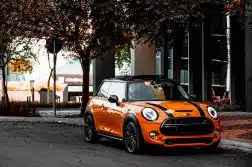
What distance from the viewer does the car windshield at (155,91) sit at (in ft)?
40.7

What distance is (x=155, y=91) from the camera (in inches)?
494

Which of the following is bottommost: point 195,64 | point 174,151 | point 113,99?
point 174,151

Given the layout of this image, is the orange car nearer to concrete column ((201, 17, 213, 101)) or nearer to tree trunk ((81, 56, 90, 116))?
tree trunk ((81, 56, 90, 116))

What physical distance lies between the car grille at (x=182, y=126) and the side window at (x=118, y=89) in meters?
1.73

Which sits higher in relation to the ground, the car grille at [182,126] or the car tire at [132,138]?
the car grille at [182,126]

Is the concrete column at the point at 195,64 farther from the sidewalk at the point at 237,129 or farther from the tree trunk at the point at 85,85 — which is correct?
A: the sidewalk at the point at 237,129

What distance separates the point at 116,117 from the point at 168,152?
4.39 feet

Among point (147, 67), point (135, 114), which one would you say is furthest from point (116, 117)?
point (147, 67)

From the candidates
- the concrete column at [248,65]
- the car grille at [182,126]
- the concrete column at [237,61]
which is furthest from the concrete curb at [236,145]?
the concrete column at [237,61]

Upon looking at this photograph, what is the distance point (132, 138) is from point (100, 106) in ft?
6.58

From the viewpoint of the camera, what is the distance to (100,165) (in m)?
10.0

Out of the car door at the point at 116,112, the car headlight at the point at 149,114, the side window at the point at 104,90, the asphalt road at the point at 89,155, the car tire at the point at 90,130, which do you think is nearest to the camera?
the asphalt road at the point at 89,155

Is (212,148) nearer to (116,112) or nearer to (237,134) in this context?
(116,112)

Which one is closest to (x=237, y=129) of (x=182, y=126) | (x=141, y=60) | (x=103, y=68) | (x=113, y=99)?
(x=113, y=99)
